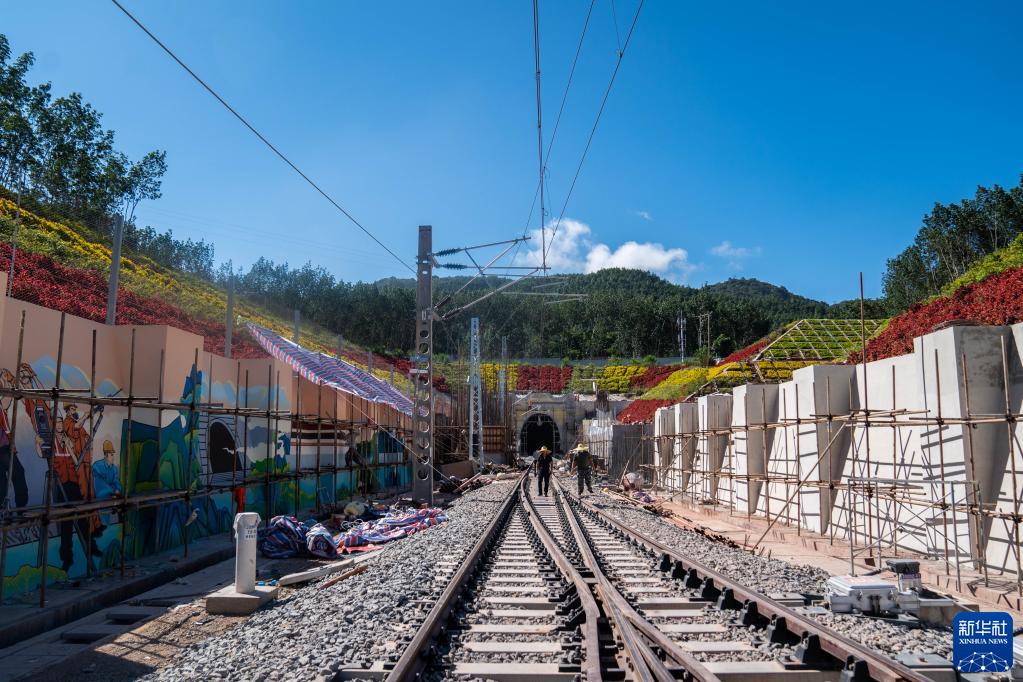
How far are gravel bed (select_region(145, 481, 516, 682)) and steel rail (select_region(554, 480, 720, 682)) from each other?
1843 mm

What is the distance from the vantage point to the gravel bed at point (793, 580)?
6023mm

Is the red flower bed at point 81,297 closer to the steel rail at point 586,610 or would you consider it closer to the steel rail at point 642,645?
the steel rail at point 586,610

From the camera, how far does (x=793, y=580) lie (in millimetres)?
8867

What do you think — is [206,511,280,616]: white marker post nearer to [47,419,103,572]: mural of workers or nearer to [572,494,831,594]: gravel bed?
[47,419,103,572]: mural of workers

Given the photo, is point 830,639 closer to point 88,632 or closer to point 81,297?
point 88,632

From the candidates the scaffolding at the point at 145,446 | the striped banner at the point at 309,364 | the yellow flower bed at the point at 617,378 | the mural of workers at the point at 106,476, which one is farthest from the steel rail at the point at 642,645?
the yellow flower bed at the point at 617,378

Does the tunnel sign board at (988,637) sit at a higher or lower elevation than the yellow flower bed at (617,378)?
lower

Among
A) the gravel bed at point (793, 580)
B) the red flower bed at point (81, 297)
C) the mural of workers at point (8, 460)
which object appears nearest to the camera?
the gravel bed at point (793, 580)

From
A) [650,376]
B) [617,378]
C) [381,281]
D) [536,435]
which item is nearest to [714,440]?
[650,376]

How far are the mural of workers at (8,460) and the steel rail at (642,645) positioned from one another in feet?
21.6

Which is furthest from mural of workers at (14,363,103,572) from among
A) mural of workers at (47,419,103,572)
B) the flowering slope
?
the flowering slope

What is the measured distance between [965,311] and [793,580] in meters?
8.49

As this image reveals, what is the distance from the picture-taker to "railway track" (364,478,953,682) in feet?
17.0

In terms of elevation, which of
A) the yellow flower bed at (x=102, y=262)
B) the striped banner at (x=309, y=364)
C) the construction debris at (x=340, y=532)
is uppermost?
the yellow flower bed at (x=102, y=262)
